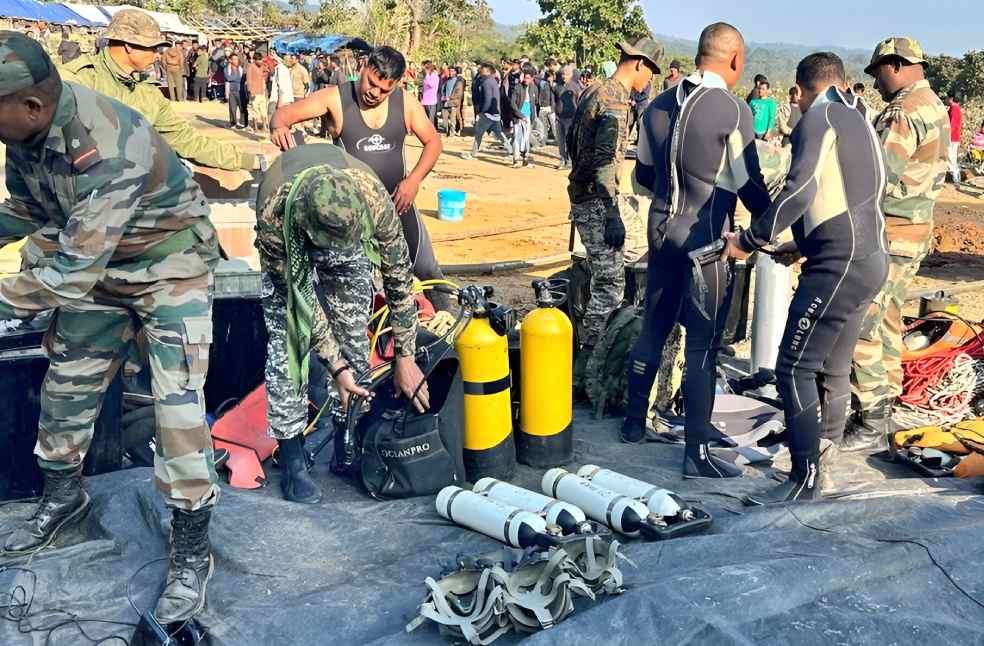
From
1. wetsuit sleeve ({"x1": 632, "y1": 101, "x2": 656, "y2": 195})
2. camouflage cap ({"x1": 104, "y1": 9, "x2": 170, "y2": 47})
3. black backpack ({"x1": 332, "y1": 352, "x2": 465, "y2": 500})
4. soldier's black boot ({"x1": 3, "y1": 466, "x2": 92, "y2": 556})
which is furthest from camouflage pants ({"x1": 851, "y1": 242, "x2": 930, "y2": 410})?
→ camouflage cap ({"x1": 104, "y1": 9, "x2": 170, "y2": 47})

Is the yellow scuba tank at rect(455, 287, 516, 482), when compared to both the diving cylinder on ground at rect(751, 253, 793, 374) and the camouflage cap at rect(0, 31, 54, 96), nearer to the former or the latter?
the camouflage cap at rect(0, 31, 54, 96)

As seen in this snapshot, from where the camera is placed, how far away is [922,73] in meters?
5.38

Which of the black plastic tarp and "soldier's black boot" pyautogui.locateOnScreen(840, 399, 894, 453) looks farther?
"soldier's black boot" pyautogui.locateOnScreen(840, 399, 894, 453)

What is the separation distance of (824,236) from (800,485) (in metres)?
1.14

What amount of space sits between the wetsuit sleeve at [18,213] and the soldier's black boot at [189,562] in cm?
122

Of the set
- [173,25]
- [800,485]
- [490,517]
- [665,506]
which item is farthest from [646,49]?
[173,25]

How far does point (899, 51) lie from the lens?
5238 millimetres

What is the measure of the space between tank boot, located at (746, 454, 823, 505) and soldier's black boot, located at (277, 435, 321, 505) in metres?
2.00

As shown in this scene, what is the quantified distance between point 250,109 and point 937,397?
19.8 m

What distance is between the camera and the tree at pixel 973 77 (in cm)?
2932

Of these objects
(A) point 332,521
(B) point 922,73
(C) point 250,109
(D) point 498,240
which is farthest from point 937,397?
(C) point 250,109

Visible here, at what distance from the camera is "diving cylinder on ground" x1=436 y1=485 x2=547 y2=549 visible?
3.79 m

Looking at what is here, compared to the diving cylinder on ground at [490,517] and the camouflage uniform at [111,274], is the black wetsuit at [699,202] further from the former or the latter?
the camouflage uniform at [111,274]

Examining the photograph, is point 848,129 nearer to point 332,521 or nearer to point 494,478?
point 494,478
